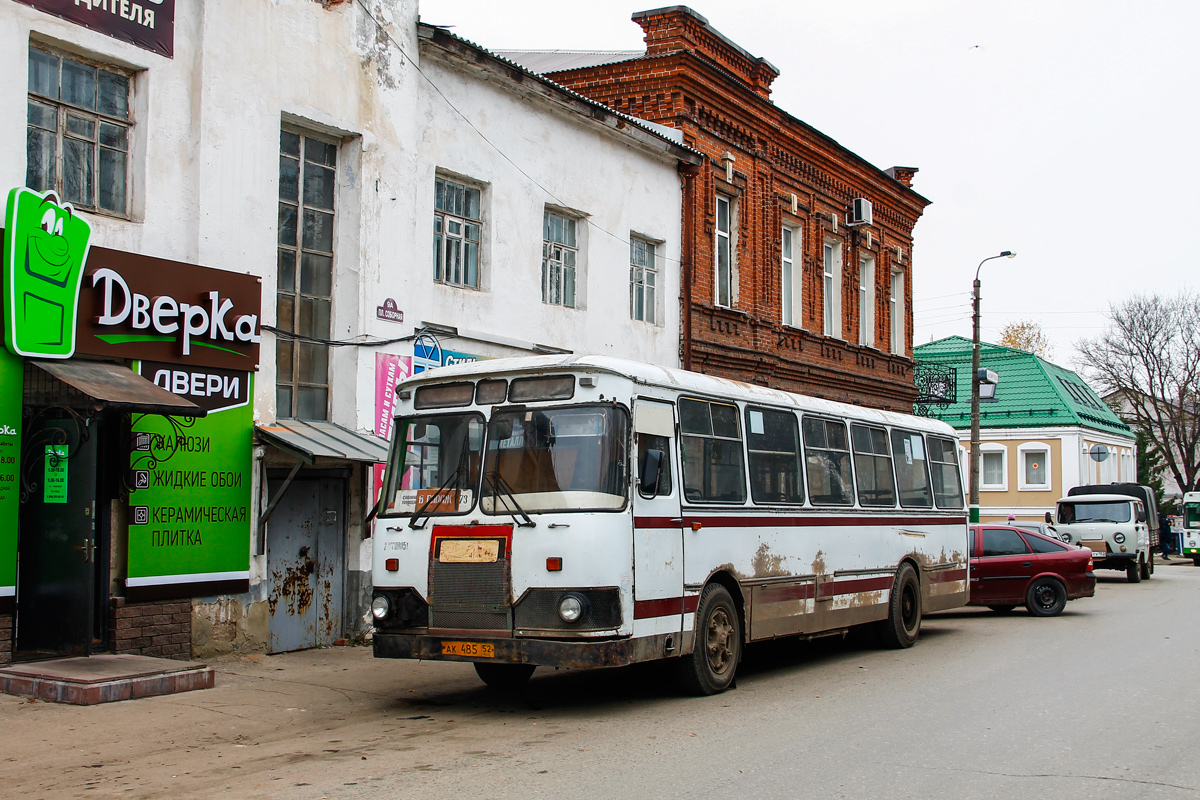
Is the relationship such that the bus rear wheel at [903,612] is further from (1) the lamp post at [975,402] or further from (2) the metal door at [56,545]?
(1) the lamp post at [975,402]

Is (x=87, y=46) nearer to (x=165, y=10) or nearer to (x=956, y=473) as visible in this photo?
(x=165, y=10)

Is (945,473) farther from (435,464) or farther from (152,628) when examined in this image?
(152,628)

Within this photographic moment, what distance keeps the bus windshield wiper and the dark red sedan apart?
478 inches

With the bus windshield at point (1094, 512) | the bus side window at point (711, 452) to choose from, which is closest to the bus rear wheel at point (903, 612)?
the bus side window at point (711, 452)

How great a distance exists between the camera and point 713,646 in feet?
34.3

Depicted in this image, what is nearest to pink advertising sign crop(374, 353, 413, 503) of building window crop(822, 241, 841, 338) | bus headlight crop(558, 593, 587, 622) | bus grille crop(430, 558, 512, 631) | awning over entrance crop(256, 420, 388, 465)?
awning over entrance crop(256, 420, 388, 465)

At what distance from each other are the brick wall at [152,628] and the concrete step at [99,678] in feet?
1.92

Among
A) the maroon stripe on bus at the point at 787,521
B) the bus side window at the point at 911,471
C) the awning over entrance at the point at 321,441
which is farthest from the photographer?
the bus side window at the point at 911,471

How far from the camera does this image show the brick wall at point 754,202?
21.8 m

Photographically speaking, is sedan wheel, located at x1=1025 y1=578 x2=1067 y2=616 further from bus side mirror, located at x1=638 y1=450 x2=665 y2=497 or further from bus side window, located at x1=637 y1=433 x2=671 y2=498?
bus side mirror, located at x1=638 y1=450 x2=665 y2=497

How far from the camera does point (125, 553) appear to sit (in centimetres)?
1141

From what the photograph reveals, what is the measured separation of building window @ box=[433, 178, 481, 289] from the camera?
52.2 ft

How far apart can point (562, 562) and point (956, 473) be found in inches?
361

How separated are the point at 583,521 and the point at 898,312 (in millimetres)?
24695
